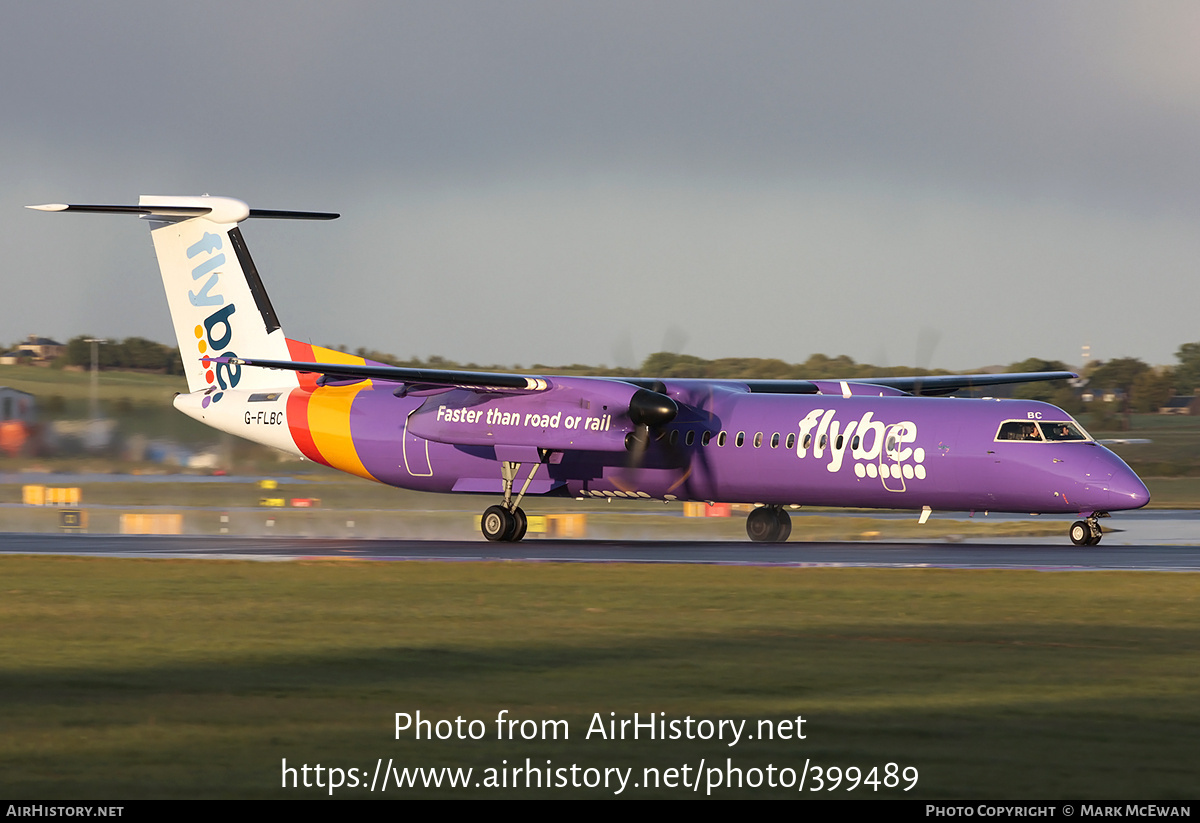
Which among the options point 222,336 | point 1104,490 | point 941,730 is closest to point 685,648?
point 941,730

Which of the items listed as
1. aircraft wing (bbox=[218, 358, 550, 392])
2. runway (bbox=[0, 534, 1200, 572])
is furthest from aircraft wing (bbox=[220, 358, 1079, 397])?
runway (bbox=[0, 534, 1200, 572])

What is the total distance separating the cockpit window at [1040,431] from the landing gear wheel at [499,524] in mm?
10352

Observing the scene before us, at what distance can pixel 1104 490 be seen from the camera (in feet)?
85.4

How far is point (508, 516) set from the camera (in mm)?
31016

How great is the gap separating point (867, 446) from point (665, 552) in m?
4.58

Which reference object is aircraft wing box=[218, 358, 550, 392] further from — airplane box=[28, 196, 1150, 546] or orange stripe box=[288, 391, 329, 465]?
orange stripe box=[288, 391, 329, 465]

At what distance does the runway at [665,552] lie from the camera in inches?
920

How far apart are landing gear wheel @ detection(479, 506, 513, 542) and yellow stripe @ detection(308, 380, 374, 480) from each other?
3623 millimetres

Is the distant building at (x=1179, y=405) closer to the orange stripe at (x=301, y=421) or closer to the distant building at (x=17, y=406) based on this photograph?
the orange stripe at (x=301, y=421)

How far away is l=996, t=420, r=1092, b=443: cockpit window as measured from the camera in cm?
2689

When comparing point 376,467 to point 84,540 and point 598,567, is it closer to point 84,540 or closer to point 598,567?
point 84,540

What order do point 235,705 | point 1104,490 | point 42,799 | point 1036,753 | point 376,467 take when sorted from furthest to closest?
point 376,467
point 1104,490
point 235,705
point 1036,753
point 42,799

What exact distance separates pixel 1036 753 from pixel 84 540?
24.8 m

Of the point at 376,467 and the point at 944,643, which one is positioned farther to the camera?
the point at 376,467
